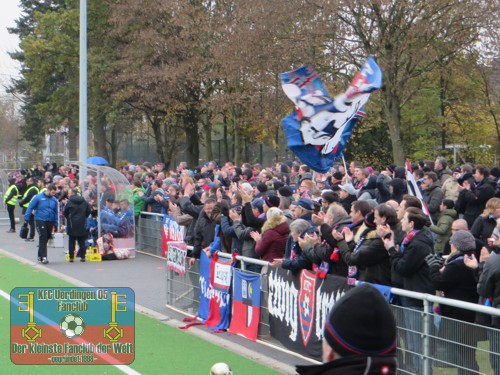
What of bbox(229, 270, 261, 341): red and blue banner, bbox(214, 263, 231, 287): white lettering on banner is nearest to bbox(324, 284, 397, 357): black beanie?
bbox(229, 270, 261, 341): red and blue banner

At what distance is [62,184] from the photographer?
24531mm

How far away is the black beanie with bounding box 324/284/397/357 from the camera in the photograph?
2.86 m

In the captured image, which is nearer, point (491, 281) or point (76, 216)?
point (491, 281)

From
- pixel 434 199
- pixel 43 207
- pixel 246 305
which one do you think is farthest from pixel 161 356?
pixel 43 207

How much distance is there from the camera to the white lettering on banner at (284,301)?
1001cm

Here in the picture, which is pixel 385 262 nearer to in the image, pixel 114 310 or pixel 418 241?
pixel 418 241

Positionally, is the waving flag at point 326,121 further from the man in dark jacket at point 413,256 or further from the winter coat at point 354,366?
the winter coat at point 354,366

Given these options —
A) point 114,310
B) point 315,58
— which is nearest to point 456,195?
point 114,310

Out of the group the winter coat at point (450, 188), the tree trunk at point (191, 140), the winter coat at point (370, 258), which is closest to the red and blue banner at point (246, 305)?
the winter coat at point (370, 258)

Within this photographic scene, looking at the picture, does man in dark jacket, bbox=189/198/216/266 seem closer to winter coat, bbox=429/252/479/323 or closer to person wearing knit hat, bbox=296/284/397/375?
winter coat, bbox=429/252/479/323

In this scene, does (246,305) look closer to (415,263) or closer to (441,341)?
(415,263)

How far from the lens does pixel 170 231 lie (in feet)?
64.7

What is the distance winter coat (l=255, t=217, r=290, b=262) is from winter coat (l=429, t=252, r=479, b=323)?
3128 millimetres
